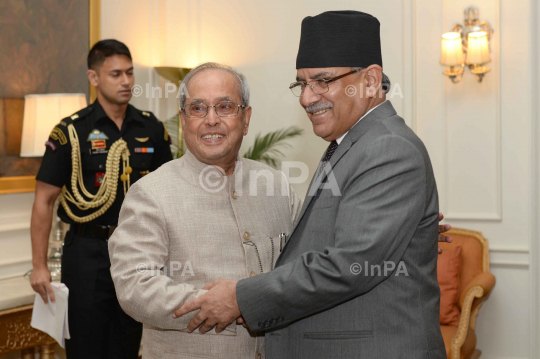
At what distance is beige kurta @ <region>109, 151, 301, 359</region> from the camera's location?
1.59 meters

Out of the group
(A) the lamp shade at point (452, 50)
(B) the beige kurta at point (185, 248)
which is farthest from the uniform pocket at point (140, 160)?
(A) the lamp shade at point (452, 50)

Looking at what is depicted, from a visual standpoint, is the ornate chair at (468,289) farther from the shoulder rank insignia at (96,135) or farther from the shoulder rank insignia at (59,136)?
the shoulder rank insignia at (59,136)

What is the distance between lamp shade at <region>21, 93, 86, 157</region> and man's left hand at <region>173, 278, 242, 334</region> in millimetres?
2238

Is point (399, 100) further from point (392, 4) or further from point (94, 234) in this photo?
point (94, 234)

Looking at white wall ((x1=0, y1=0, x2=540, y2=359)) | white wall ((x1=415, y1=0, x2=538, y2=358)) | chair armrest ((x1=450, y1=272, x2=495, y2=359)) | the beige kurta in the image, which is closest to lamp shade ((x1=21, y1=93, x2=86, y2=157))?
white wall ((x1=0, y1=0, x2=540, y2=359))

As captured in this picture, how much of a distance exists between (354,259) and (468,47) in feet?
10.2

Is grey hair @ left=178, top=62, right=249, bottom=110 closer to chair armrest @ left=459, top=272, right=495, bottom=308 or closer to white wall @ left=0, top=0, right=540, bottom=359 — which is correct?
white wall @ left=0, top=0, right=540, bottom=359

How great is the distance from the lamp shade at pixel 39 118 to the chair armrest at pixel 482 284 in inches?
115

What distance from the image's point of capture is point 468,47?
Result: 4000mm

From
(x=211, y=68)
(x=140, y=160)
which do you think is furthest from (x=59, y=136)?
(x=211, y=68)

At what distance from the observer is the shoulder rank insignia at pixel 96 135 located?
10.0ft

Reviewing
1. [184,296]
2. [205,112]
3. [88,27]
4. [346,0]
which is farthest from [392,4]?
[184,296]

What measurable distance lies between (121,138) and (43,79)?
996mm

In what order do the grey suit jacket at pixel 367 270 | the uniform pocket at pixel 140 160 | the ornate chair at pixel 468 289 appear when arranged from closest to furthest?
the grey suit jacket at pixel 367 270
the uniform pocket at pixel 140 160
the ornate chair at pixel 468 289
